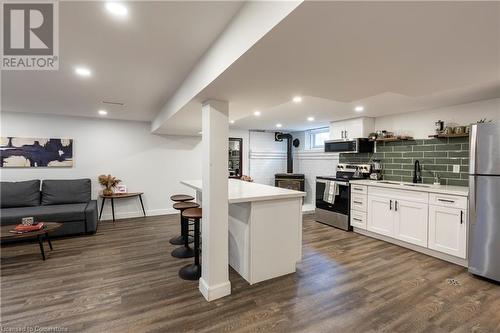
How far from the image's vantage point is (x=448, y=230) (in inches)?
123

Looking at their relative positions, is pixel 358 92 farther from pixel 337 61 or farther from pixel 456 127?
pixel 456 127

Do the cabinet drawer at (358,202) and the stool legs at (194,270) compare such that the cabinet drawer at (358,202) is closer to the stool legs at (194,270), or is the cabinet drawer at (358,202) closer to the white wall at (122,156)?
the stool legs at (194,270)

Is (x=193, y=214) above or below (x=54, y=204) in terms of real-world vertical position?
above

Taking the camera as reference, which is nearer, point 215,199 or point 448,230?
point 215,199

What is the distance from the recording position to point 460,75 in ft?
5.88

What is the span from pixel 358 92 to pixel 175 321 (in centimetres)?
251

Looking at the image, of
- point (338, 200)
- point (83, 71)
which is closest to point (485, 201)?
point (338, 200)

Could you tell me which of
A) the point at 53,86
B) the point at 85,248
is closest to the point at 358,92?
the point at 53,86

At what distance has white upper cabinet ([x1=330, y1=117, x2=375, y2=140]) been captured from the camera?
464 cm

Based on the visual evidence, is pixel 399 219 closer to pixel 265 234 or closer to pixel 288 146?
pixel 265 234

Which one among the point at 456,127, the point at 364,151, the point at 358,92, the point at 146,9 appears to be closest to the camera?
the point at 146,9

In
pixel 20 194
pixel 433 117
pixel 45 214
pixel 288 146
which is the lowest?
pixel 45 214

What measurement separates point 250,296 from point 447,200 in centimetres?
280

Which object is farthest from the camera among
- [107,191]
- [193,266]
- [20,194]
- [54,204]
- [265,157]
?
[265,157]
